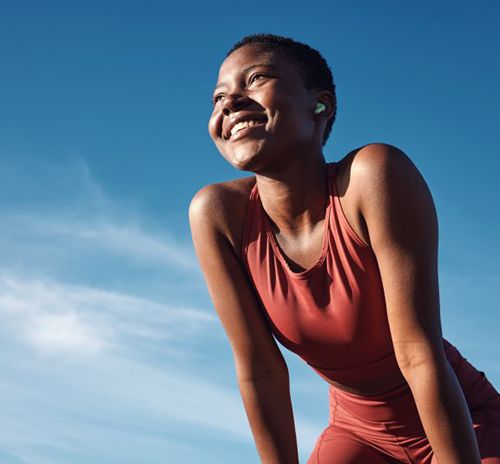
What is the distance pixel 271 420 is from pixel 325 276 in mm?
784

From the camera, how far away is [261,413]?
374cm

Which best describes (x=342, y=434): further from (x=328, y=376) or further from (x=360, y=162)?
(x=360, y=162)

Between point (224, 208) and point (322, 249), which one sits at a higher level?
point (224, 208)

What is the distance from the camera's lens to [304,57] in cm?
364

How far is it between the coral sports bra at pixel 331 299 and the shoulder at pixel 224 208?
0.26ft

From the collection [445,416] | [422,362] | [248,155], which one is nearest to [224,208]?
[248,155]

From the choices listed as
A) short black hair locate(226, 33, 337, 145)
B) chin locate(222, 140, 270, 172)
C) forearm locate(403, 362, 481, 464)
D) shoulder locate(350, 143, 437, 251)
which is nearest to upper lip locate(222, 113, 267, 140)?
chin locate(222, 140, 270, 172)

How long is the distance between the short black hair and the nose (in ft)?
0.95

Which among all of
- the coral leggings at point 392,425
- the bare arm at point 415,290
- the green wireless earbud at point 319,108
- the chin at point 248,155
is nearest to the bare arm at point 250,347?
the coral leggings at point 392,425

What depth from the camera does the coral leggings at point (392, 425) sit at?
364cm

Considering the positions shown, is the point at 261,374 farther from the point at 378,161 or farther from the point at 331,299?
the point at 378,161

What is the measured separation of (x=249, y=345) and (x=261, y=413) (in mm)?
324

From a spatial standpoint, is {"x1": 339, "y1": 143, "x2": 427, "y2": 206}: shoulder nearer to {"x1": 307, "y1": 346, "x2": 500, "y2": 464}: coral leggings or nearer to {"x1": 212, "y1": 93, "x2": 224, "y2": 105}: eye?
{"x1": 212, "y1": 93, "x2": 224, "y2": 105}: eye

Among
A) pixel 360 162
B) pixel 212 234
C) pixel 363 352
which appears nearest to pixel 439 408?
pixel 363 352
